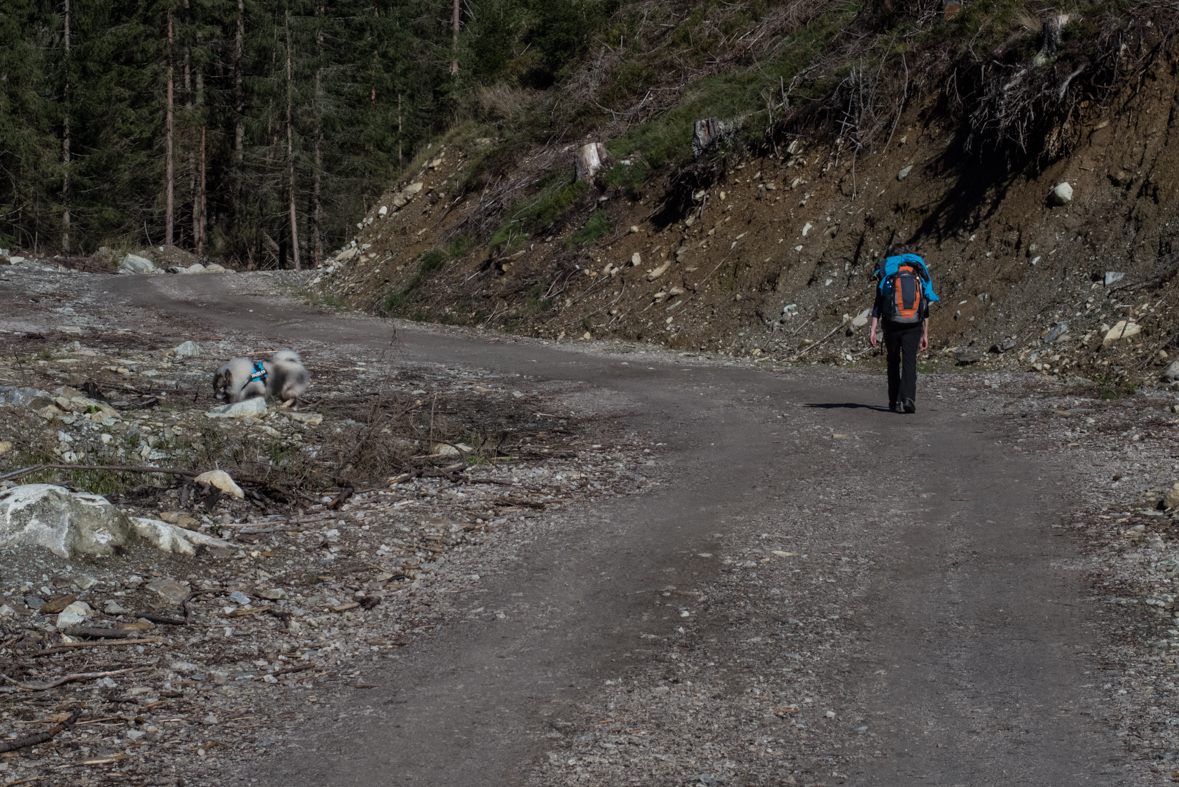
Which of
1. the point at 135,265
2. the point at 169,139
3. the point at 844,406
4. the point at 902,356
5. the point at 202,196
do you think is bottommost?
the point at 844,406

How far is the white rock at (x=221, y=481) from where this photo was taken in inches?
278

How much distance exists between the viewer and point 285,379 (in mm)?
10445

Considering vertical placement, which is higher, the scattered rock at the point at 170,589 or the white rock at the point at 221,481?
the white rock at the point at 221,481

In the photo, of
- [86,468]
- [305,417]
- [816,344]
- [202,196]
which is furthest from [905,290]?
[202,196]

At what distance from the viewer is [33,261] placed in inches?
1244

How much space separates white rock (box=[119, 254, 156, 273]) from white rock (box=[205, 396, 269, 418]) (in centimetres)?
2946

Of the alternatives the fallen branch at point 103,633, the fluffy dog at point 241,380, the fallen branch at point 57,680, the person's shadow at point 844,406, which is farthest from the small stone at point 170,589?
the person's shadow at point 844,406

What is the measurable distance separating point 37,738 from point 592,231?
18226 millimetres

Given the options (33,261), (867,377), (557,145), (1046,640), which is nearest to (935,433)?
(867,377)

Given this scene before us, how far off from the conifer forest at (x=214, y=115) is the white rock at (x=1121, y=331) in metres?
29.2

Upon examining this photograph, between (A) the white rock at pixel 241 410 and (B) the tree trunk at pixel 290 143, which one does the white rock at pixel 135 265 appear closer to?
(B) the tree trunk at pixel 290 143

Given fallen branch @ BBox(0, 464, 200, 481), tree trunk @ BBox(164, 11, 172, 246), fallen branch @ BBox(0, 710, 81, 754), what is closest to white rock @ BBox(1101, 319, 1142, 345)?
fallen branch @ BBox(0, 464, 200, 481)

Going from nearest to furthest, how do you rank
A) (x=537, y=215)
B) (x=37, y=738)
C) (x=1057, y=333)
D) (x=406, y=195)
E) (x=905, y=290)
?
(x=37, y=738) → (x=905, y=290) → (x=1057, y=333) → (x=537, y=215) → (x=406, y=195)

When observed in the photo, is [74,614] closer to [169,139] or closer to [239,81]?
[169,139]
